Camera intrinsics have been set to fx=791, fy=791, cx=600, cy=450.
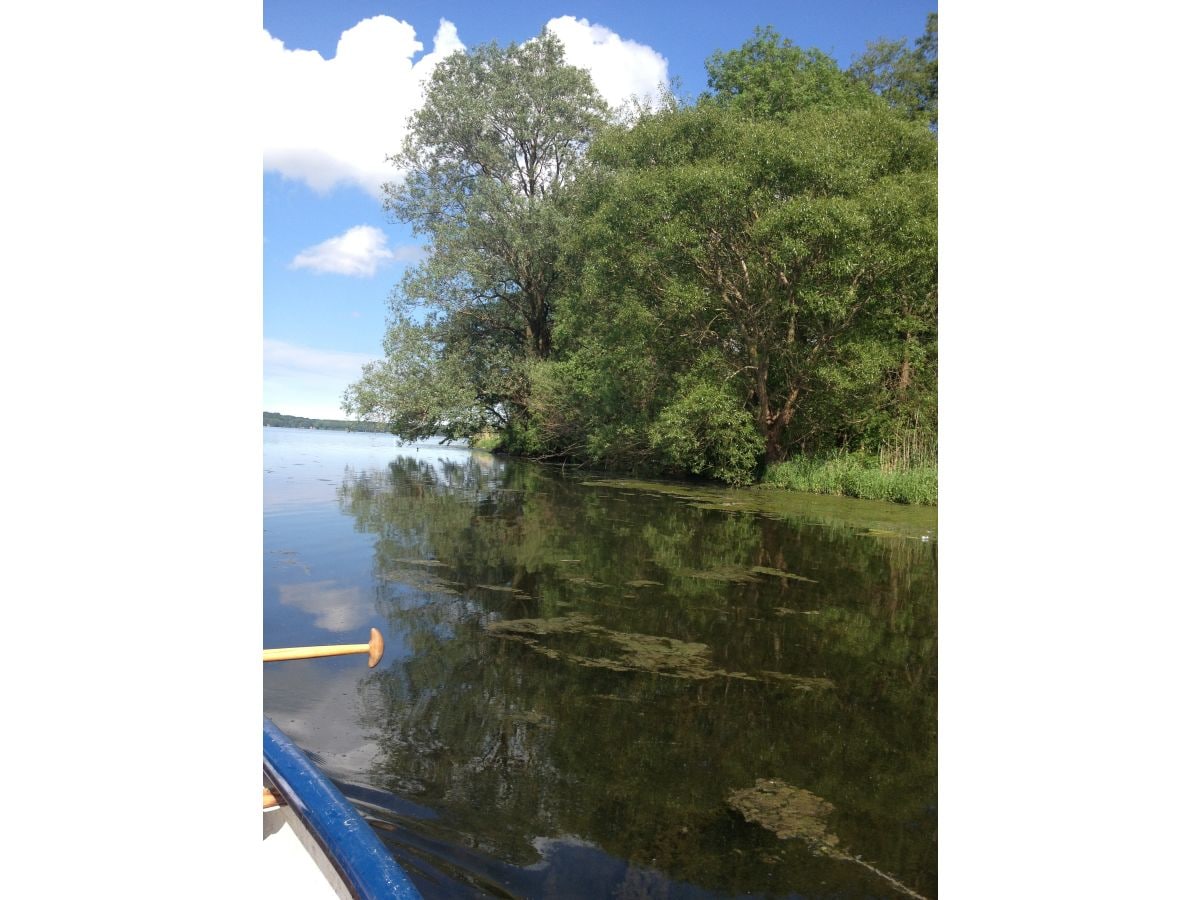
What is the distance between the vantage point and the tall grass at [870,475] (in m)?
8.73

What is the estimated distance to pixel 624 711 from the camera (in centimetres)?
229

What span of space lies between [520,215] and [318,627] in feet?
42.5

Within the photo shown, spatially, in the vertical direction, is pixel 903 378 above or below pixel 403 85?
below

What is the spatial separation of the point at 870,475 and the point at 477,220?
30.6ft

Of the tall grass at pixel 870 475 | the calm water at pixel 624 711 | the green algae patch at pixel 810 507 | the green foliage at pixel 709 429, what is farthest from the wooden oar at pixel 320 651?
the green foliage at pixel 709 429

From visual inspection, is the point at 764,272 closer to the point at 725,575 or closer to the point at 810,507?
the point at 810,507

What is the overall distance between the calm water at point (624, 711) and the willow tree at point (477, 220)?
1061 cm

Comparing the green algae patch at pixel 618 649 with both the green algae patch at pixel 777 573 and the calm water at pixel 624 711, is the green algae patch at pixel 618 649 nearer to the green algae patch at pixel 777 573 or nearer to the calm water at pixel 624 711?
the calm water at pixel 624 711

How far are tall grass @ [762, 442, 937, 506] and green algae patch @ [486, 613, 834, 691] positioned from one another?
20.6ft

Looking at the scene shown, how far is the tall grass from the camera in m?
8.73
